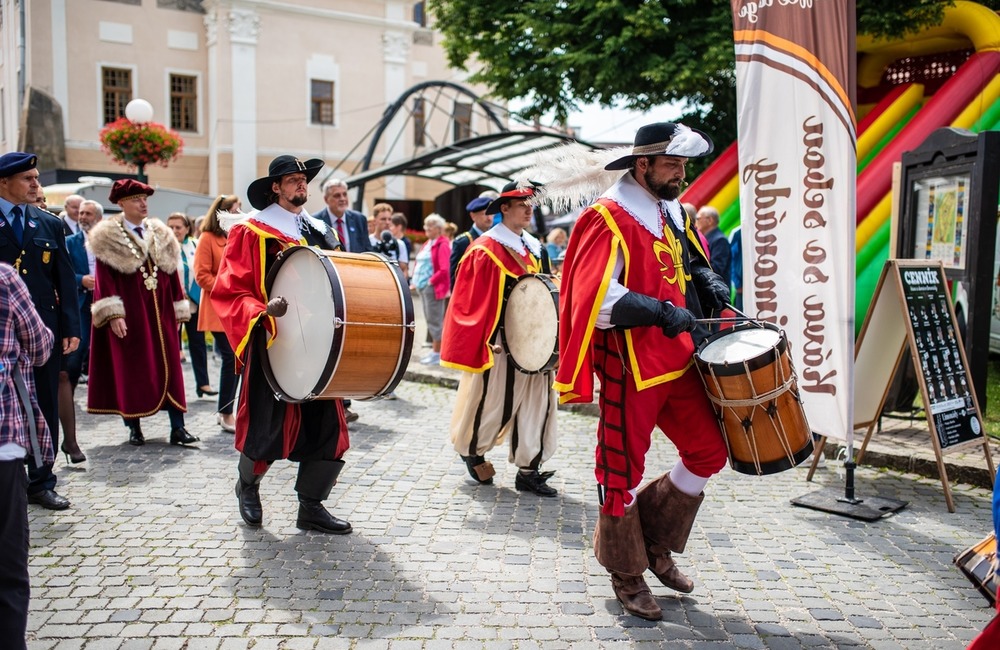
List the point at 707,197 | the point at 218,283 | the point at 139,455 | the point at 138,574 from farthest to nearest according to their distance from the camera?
the point at 707,197 < the point at 139,455 < the point at 218,283 < the point at 138,574

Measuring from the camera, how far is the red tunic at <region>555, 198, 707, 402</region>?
3.89 m

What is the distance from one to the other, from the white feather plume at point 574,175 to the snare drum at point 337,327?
86cm

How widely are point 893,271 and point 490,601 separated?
3.46 m

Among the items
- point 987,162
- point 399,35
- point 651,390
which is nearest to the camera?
point 651,390

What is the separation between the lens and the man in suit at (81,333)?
638cm

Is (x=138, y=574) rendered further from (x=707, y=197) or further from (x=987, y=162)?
(x=707, y=197)

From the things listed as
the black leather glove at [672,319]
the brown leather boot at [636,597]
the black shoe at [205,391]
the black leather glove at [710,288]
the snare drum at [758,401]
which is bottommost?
the black shoe at [205,391]

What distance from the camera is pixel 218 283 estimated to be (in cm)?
480

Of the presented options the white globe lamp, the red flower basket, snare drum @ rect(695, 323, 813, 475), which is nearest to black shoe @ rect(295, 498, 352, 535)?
snare drum @ rect(695, 323, 813, 475)

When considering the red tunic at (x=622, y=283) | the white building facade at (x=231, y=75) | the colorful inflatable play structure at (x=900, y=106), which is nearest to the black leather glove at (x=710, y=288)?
the red tunic at (x=622, y=283)

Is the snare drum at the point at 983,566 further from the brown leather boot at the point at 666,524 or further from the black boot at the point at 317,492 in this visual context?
the black boot at the point at 317,492

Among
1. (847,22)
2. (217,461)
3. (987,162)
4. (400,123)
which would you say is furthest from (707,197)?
(400,123)

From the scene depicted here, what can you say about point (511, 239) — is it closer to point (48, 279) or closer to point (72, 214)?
point (48, 279)

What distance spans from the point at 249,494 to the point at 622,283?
2.49 m
